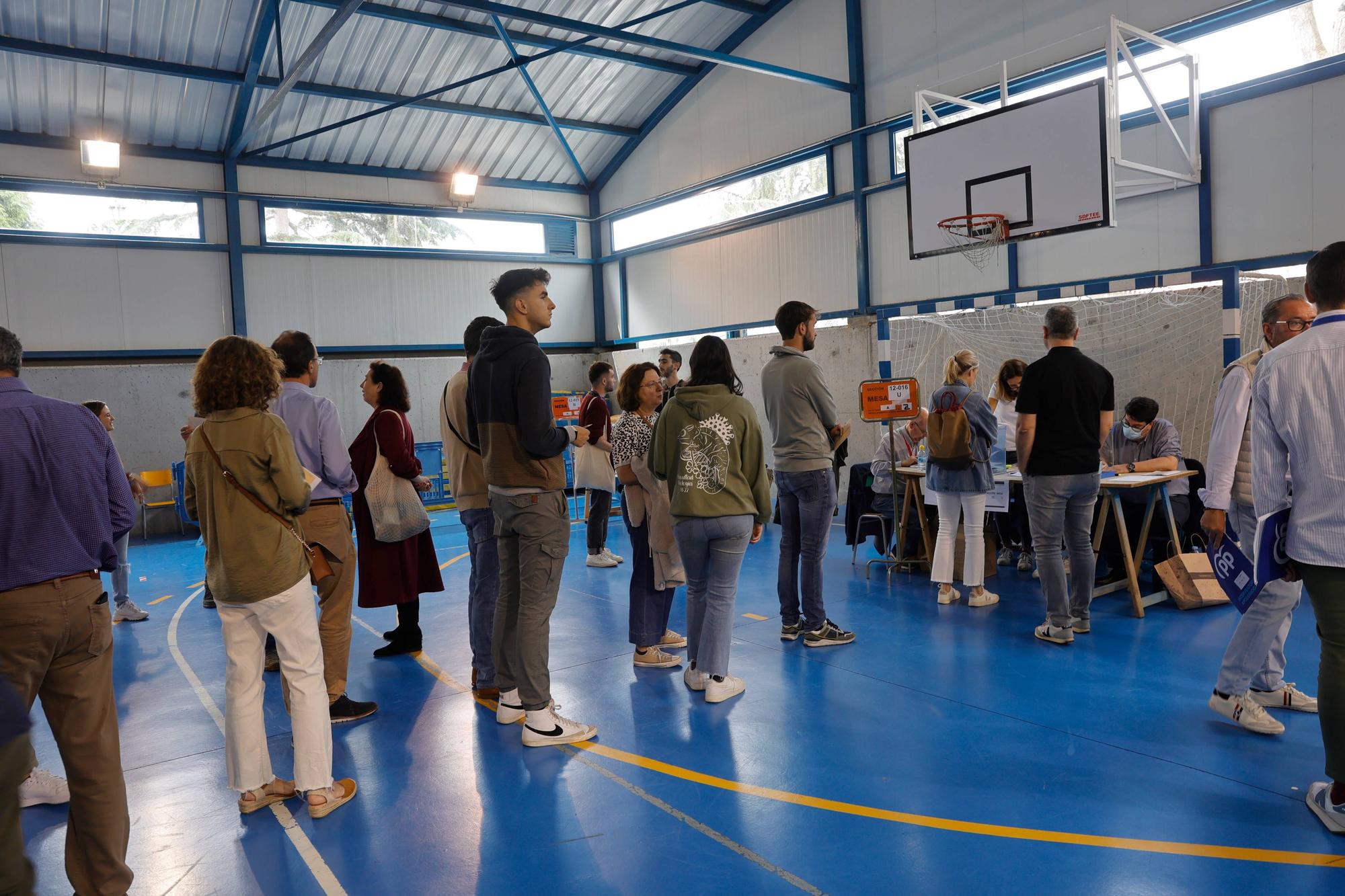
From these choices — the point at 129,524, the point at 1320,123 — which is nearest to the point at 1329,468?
the point at 129,524

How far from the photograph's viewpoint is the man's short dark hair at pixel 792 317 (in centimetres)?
453

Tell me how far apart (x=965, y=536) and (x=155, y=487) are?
10.0 meters

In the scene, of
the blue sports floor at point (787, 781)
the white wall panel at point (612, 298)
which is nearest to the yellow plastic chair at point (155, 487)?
the blue sports floor at point (787, 781)

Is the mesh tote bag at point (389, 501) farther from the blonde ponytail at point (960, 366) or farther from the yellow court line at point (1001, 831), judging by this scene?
the blonde ponytail at point (960, 366)

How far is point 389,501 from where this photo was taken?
4.57 metres

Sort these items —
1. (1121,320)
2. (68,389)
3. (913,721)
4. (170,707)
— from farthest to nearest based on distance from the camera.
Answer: (68,389)
(1121,320)
(170,707)
(913,721)

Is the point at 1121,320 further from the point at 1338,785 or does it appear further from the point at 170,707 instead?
the point at 170,707

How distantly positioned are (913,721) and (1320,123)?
6183 mm

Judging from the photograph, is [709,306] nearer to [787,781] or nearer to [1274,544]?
[787,781]

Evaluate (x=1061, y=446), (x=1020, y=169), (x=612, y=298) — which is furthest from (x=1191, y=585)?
(x=612, y=298)

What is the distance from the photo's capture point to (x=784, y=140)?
11.2 m

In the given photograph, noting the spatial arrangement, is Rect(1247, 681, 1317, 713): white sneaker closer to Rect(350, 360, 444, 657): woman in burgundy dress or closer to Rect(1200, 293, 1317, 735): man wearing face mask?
Rect(1200, 293, 1317, 735): man wearing face mask

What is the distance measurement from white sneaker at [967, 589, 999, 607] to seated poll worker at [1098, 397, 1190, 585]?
3.08 ft

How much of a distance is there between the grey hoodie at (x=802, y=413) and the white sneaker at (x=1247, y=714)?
1.98 m
